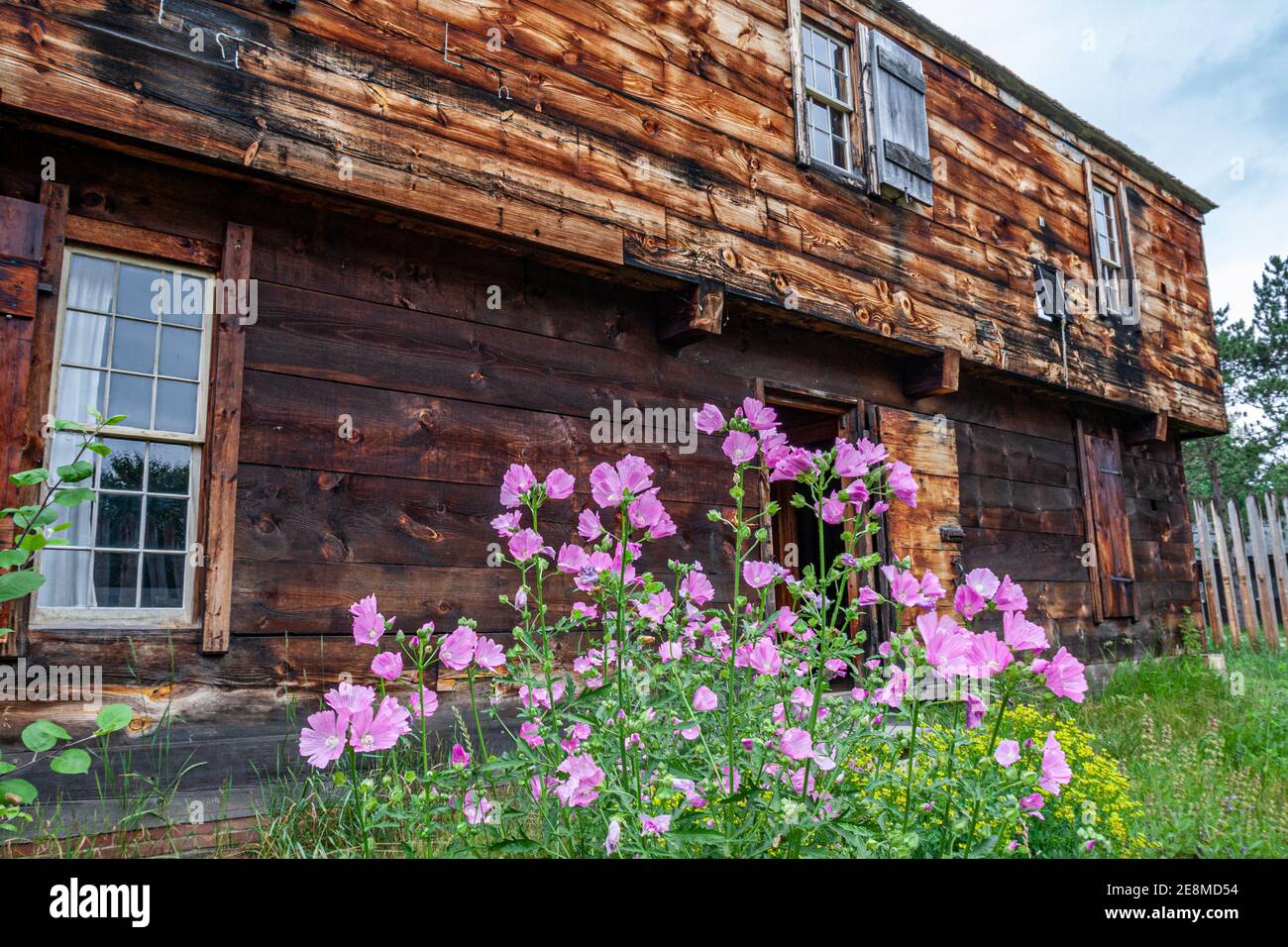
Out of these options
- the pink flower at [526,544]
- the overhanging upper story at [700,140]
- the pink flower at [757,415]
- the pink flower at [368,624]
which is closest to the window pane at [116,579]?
the overhanging upper story at [700,140]

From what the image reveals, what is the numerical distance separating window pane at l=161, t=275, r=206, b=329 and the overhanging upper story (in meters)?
0.61

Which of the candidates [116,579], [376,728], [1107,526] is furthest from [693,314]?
[1107,526]

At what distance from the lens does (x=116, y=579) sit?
3926 millimetres

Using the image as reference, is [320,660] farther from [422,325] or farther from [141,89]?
[141,89]

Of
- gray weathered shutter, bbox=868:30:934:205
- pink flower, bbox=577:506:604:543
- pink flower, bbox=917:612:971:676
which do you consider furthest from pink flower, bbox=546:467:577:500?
gray weathered shutter, bbox=868:30:934:205

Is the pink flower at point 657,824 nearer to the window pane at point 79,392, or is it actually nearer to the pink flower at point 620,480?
the pink flower at point 620,480

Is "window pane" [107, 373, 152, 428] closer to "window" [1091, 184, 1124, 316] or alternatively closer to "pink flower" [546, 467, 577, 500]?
"pink flower" [546, 467, 577, 500]

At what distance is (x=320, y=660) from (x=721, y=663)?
2.80 m

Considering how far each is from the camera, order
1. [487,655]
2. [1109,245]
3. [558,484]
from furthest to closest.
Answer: [1109,245], [487,655], [558,484]

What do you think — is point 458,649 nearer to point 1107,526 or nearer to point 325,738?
point 325,738

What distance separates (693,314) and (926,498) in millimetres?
3120

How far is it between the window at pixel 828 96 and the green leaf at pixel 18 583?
6.39 m

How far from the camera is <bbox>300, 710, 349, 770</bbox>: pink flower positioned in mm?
1793
